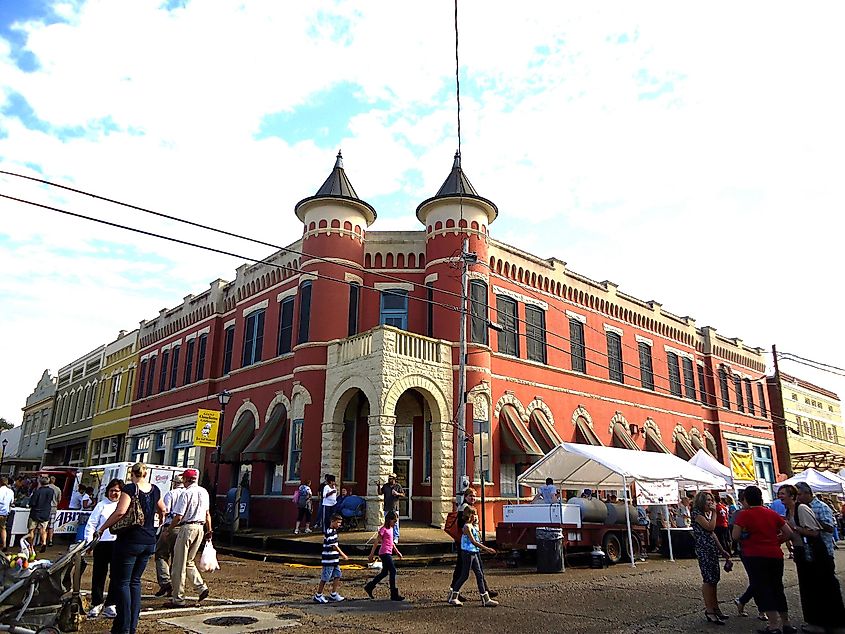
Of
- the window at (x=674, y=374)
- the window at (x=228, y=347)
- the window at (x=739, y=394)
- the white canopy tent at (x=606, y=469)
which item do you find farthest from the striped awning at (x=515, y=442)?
the window at (x=739, y=394)

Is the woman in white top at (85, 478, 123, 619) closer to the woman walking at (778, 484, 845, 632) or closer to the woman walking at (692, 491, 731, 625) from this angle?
the woman walking at (692, 491, 731, 625)

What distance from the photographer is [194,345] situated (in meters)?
31.8

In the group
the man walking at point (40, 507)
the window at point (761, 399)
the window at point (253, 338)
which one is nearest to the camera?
the man walking at point (40, 507)

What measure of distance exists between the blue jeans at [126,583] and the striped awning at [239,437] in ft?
59.4

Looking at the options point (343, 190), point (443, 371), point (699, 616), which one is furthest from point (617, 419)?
point (699, 616)

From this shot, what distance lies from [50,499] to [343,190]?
527 inches

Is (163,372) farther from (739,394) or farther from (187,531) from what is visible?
(739,394)

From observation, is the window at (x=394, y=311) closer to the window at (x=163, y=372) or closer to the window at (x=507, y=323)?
the window at (x=507, y=323)

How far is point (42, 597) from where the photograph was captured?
6980 millimetres

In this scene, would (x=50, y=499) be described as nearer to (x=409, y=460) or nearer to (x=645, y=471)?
(x=409, y=460)

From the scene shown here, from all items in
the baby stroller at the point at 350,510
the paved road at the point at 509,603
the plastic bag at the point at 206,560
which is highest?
the baby stroller at the point at 350,510

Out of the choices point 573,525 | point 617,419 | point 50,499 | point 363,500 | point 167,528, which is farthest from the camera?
point 617,419

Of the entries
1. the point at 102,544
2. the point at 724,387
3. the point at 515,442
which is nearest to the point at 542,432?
the point at 515,442

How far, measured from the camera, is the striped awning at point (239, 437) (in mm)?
24875
